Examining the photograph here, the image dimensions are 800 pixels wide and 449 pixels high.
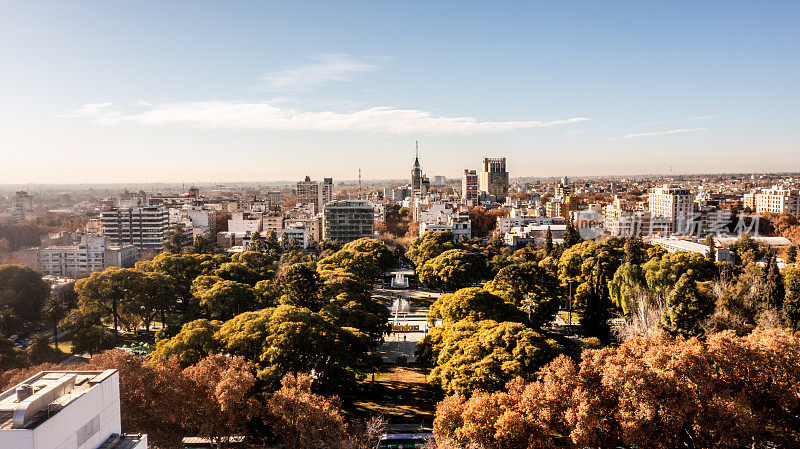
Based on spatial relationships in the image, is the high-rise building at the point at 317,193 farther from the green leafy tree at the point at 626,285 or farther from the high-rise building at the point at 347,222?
the green leafy tree at the point at 626,285

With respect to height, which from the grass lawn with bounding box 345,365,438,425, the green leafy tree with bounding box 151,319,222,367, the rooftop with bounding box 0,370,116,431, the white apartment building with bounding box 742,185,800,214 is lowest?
the grass lawn with bounding box 345,365,438,425

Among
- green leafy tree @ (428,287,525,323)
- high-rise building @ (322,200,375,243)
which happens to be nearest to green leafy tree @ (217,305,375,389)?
green leafy tree @ (428,287,525,323)

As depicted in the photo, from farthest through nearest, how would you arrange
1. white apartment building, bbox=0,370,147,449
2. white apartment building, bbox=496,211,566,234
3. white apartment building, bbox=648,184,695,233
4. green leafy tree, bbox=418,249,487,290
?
white apartment building, bbox=496,211,566,234, white apartment building, bbox=648,184,695,233, green leafy tree, bbox=418,249,487,290, white apartment building, bbox=0,370,147,449

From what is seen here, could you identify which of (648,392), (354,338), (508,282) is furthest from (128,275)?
(648,392)

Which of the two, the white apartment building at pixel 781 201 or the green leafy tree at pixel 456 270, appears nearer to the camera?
the green leafy tree at pixel 456 270

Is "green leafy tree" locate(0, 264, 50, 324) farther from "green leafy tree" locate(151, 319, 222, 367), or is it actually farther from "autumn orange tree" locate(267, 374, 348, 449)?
"autumn orange tree" locate(267, 374, 348, 449)

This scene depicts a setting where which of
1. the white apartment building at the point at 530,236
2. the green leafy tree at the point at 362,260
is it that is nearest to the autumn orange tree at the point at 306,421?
the green leafy tree at the point at 362,260

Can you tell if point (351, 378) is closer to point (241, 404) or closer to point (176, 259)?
point (241, 404)
